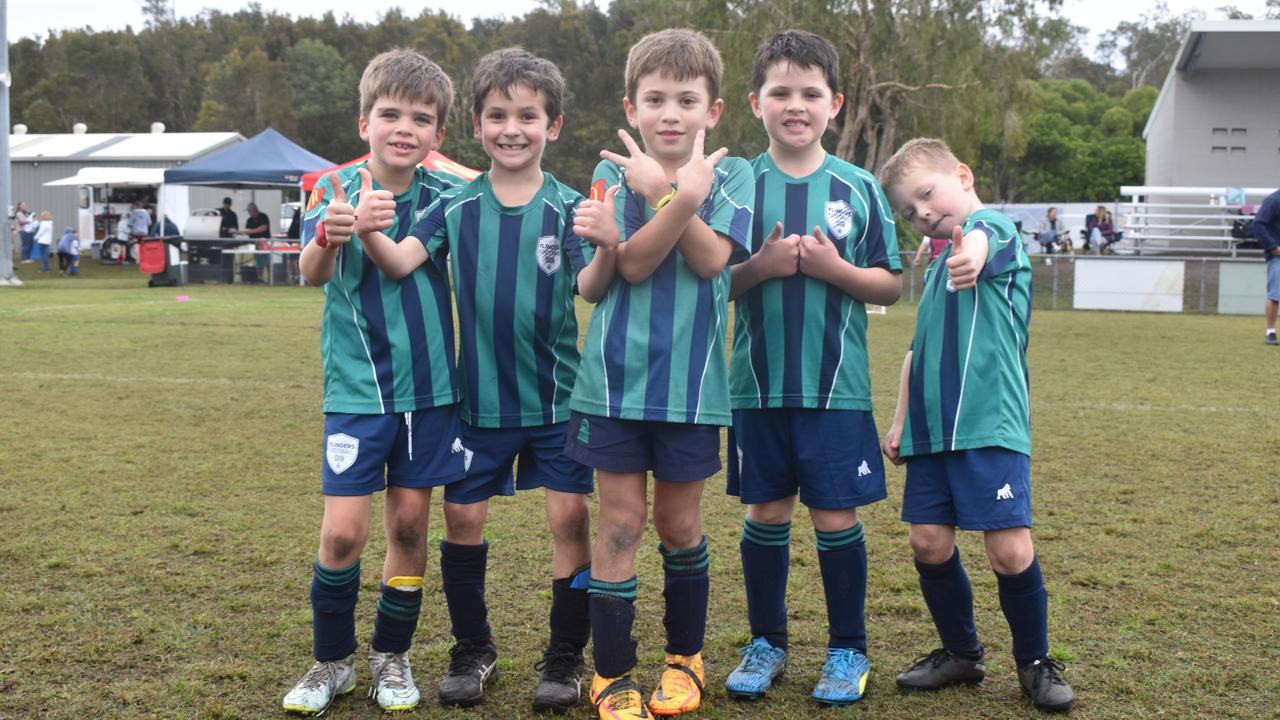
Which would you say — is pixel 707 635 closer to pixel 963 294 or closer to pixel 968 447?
pixel 968 447

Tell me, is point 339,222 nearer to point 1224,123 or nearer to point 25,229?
point 25,229

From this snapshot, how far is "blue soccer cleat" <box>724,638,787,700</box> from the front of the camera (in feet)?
10.4

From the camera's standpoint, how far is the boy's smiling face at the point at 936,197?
3215 millimetres

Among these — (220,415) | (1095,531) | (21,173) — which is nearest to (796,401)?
(1095,531)

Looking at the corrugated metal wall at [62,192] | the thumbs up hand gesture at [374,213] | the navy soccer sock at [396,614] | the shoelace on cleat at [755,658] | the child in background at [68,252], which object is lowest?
the shoelace on cleat at [755,658]

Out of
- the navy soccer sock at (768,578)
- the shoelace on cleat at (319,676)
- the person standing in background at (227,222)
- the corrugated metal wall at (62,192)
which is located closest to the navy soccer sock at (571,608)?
the navy soccer sock at (768,578)

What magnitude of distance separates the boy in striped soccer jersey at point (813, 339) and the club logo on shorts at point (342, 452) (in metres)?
1.04

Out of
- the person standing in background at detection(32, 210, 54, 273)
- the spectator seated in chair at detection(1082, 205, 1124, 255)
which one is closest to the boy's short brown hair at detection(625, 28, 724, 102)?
the spectator seated in chair at detection(1082, 205, 1124, 255)

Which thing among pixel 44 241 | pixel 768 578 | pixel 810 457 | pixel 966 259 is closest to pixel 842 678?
pixel 768 578

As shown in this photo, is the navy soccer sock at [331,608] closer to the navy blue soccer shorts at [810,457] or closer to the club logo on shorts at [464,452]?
the club logo on shorts at [464,452]

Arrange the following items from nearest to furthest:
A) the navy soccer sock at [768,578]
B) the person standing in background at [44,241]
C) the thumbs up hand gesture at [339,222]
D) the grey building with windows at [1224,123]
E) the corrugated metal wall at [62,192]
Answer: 1. the thumbs up hand gesture at [339,222]
2. the navy soccer sock at [768,578]
3. the person standing in background at [44,241]
4. the grey building with windows at [1224,123]
5. the corrugated metal wall at [62,192]

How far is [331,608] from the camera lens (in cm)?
311

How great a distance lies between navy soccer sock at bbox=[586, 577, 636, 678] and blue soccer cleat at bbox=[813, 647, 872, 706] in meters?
0.53

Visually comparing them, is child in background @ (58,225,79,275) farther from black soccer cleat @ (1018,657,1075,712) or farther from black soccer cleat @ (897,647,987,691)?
black soccer cleat @ (1018,657,1075,712)
